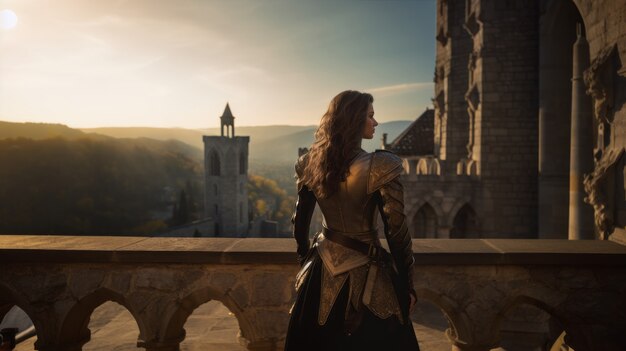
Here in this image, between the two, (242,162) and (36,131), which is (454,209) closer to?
(242,162)

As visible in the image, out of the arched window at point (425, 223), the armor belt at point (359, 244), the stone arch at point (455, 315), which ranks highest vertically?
the armor belt at point (359, 244)

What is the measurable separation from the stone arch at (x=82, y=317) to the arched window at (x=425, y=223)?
14268 mm

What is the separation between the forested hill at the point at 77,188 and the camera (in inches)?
2084

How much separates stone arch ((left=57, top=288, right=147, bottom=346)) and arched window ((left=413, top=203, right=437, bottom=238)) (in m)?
14.3

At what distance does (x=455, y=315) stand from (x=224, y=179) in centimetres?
7236

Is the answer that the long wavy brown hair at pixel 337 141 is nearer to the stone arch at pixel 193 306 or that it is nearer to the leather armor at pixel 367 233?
the leather armor at pixel 367 233

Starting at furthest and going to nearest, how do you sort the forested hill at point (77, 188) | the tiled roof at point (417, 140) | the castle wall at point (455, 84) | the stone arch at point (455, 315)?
the forested hill at point (77, 188)
the tiled roof at point (417, 140)
the castle wall at point (455, 84)
the stone arch at point (455, 315)

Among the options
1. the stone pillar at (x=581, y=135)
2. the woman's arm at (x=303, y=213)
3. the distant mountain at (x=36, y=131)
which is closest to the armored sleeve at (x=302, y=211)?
the woman's arm at (x=303, y=213)

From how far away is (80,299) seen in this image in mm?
3410

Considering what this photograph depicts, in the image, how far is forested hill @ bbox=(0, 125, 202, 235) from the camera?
5294cm

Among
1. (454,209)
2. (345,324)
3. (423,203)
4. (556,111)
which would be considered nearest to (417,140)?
(423,203)

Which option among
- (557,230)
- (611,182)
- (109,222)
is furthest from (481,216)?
(109,222)

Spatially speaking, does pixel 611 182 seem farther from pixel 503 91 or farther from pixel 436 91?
pixel 436 91

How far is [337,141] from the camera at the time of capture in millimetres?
2463
